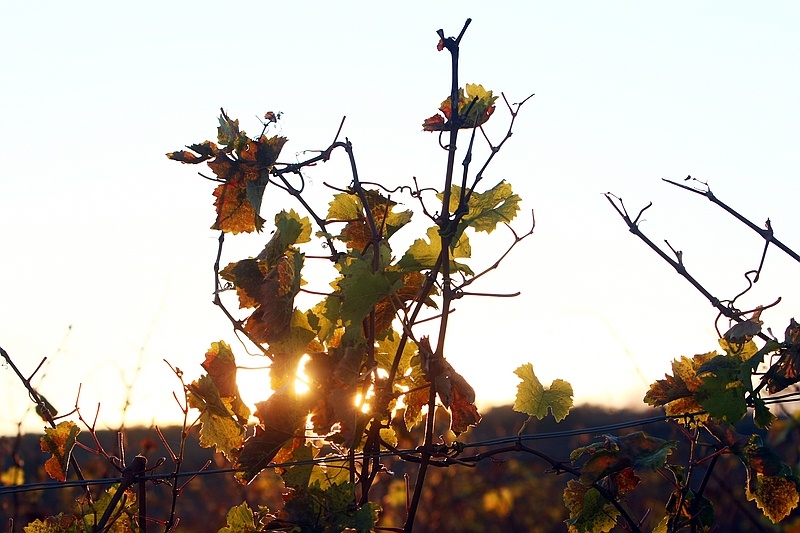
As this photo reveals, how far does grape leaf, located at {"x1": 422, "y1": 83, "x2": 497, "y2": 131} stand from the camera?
1613mm

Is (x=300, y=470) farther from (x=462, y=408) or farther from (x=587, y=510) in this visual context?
(x=587, y=510)

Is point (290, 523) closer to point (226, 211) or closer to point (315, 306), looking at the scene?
point (315, 306)

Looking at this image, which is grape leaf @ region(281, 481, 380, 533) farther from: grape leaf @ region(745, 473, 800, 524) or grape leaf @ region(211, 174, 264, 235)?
grape leaf @ region(745, 473, 800, 524)

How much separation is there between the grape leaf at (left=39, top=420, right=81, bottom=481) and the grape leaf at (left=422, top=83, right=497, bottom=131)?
0.99m

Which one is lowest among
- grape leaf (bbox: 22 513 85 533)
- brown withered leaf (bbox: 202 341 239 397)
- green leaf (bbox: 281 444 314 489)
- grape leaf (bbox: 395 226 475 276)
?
grape leaf (bbox: 22 513 85 533)

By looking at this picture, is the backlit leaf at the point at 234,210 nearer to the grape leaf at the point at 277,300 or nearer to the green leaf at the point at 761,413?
the grape leaf at the point at 277,300

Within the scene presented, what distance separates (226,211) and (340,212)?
0.77 feet

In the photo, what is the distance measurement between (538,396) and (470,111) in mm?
665

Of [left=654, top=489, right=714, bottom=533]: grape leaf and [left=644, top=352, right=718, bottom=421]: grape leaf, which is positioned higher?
[left=644, top=352, right=718, bottom=421]: grape leaf

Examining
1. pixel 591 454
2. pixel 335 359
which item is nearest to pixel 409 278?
pixel 335 359

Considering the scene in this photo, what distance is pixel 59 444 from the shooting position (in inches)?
69.4

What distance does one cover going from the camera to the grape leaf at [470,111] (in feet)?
5.29

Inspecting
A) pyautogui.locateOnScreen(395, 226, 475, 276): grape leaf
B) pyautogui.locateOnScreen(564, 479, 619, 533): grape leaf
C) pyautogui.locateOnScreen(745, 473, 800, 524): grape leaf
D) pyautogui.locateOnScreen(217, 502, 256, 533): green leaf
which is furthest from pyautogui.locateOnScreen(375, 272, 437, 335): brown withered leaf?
pyautogui.locateOnScreen(745, 473, 800, 524): grape leaf

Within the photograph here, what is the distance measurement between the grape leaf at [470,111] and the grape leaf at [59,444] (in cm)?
99
